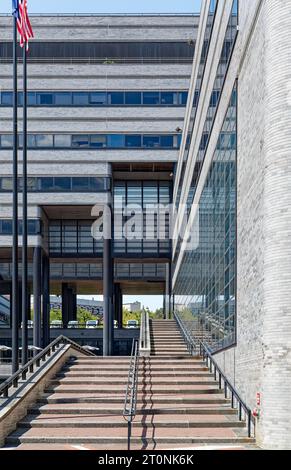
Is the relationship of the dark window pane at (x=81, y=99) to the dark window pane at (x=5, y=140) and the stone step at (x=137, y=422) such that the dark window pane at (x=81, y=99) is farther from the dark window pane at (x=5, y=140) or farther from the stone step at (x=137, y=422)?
the stone step at (x=137, y=422)

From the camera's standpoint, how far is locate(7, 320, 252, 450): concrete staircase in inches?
520

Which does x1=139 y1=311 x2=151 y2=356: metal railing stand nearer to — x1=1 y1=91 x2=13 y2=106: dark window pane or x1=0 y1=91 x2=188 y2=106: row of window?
x1=0 y1=91 x2=188 y2=106: row of window

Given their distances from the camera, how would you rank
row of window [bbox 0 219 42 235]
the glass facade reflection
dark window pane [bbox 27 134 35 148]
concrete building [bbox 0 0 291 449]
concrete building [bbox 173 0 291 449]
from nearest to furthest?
concrete building [bbox 173 0 291 449], concrete building [bbox 0 0 291 449], the glass facade reflection, row of window [bbox 0 219 42 235], dark window pane [bbox 27 134 35 148]

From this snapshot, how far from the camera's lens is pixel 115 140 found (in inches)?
2050

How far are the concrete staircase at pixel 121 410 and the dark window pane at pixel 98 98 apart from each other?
111 ft

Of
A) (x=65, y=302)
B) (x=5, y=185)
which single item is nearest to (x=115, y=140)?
(x=5, y=185)

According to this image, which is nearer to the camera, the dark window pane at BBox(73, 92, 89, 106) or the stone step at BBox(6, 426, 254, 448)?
the stone step at BBox(6, 426, 254, 448)

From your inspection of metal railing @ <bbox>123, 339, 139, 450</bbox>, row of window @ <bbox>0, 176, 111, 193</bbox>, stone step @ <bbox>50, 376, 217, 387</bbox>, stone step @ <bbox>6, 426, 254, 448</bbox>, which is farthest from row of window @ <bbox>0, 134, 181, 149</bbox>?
stone step @ <bbox>6, 426, 254, 448</bbox>

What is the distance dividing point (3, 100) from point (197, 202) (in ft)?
92.2

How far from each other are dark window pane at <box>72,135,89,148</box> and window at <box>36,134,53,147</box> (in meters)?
1.85

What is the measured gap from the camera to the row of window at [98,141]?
169ft

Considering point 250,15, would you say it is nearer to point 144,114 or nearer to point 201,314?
point 201,314

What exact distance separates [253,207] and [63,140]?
39.5 meters

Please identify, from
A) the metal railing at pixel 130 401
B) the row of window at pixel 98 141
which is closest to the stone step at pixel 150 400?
the metal railing at pixel 130 401
